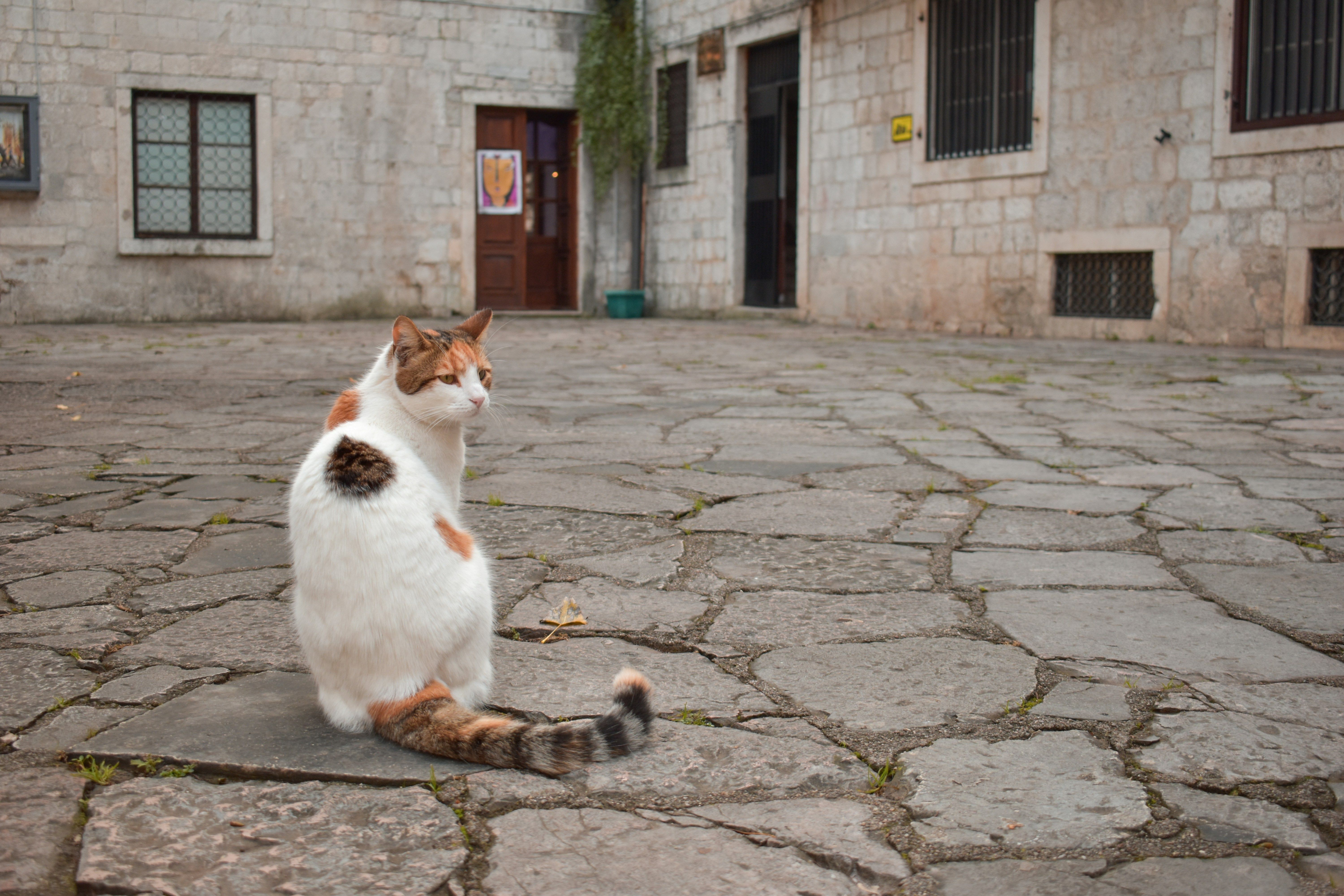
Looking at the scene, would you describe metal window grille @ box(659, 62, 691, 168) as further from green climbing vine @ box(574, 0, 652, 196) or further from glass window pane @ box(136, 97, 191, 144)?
glass window pane @ box(136, 97, 191, 144)

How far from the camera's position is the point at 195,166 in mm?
13539

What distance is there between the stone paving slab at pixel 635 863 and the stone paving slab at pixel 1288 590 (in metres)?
1.46

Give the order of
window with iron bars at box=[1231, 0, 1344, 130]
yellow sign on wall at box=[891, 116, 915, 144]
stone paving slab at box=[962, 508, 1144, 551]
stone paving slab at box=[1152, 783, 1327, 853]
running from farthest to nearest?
1. yellow sign on wall at box=[891, 116, 915, 144]
2. window with iron bars at box=[1231, 0, 1344, 130]
3. stone paving slab at box=[962, 508, 1144, 551]
4. stone paving slab at box=[1152, 783, 1327, 853]

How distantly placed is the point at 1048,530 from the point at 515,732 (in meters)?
2.01

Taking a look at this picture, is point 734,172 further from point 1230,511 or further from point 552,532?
point 552,532

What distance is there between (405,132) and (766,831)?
14.1 meters

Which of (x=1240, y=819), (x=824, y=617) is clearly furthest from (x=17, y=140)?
(x=1240, y=819)

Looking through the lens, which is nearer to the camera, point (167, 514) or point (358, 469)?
point (358, 469)

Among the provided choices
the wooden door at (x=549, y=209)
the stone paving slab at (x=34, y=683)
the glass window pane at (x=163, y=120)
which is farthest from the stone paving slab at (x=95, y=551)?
the wooden door at (x=549, y=209)

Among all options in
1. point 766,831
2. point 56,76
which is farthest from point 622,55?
point 766,831

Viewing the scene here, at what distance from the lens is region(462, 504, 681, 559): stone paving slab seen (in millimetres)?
2971

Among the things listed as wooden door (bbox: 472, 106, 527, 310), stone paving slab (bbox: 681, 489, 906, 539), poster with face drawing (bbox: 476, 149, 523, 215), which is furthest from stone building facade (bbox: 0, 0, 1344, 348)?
stone paving slab (bbox: 681, 489, 906, 539)

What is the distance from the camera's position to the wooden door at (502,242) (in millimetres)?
15203

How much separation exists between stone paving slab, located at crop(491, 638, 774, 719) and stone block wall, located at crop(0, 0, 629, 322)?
12.8 metres
